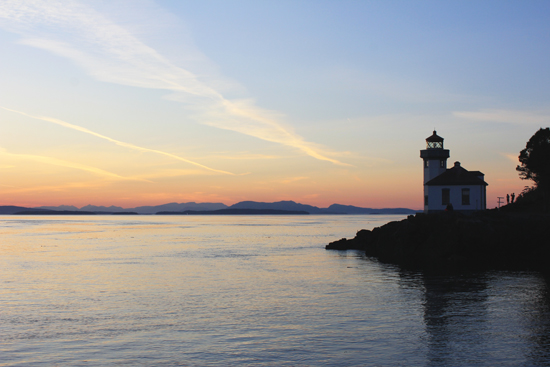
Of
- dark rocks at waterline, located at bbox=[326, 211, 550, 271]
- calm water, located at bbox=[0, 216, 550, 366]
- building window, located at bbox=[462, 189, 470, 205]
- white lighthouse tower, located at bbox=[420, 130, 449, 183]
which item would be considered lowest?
calm water, located at bbox=[0, 216, 550, 366]

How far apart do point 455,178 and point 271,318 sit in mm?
44779

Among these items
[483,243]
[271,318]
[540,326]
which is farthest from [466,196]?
[271,318]

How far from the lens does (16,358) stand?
15.0 m

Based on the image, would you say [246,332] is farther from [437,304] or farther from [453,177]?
[453,177]

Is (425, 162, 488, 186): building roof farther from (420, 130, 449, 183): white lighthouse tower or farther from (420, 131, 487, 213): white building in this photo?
(420, 130, 449, 183): white lighthouse tower

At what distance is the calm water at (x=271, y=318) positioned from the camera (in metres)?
15.2

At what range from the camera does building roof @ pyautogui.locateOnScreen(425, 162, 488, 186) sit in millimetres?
58125

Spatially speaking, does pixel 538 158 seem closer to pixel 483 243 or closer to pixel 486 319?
pixel 483 243

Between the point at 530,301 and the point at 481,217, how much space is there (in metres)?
21.9

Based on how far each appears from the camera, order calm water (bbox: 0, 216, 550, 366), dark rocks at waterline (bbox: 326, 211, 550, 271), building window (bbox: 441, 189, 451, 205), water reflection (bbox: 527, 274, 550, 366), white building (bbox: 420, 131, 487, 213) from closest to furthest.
→ water reflection (bbox: 527, 274, 550, 366) < calm water (bbox: 0, 216, 550, 366) < dark rocks at waterline (bbox: 326, 211, 550, 271) < white building (bbox: 420, 131, 487, 213) < building window (bbox: 441, 189, 451, 205)

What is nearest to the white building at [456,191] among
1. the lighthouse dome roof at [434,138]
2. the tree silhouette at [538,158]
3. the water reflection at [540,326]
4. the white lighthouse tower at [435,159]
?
the white lighthouse tower at [435,159]

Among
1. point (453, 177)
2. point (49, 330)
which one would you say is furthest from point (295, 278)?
point (453, 177)

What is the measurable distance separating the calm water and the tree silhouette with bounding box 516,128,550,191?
34605 mm

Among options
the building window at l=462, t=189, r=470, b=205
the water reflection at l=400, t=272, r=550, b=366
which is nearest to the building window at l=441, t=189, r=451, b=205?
the building window at l=462, t=189, r=470, b=205
